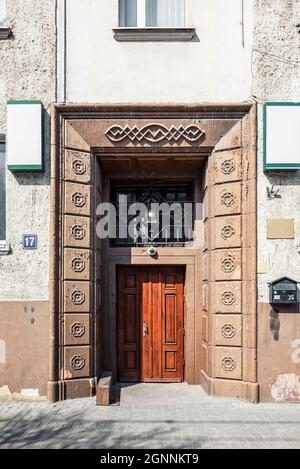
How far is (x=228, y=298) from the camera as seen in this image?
6559 millimetres

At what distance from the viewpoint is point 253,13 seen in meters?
6.59

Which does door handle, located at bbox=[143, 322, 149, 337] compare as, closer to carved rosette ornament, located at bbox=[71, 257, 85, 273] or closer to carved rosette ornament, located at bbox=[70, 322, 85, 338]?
carved rosette ornament, located at bbox=[70, 322, 85, 338]

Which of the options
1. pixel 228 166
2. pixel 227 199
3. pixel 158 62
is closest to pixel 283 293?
pixel 227 199

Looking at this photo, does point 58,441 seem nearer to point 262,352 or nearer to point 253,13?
point 262,352

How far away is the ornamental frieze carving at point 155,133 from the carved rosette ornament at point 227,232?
59.8 inches

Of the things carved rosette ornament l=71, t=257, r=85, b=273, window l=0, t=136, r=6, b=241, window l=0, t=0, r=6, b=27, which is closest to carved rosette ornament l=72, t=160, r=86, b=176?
window l=0, t=136, r=6, b=241

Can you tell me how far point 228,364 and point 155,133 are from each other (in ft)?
12.8

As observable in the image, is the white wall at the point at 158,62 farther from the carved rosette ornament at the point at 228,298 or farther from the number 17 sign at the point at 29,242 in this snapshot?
the carved rosette ornament at the point at 228,298

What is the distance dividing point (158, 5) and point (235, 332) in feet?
18.5

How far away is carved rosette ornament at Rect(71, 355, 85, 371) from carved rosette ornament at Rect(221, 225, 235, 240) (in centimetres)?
301

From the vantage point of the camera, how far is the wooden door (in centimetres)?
750

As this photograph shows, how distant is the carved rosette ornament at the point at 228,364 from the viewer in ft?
21.2

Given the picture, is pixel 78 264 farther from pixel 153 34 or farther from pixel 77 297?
pixel 153 34

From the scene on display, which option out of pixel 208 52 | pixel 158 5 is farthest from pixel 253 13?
pixel 158 5
